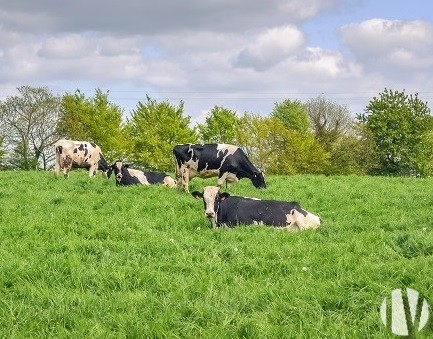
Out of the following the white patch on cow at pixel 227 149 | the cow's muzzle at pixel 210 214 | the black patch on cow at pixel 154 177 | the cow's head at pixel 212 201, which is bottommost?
the black patch on cow at pixel 154 177

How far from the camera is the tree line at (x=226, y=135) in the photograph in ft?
166

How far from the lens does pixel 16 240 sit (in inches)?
364

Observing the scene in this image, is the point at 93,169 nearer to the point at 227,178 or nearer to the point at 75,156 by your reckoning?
the point at 75,156

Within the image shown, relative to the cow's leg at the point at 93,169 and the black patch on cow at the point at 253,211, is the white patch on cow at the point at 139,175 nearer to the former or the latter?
the cow's leg at the point at 93,169

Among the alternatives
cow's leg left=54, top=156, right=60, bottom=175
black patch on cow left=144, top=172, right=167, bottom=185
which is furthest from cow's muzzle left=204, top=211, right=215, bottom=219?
cow's leg left=54, top=156, right=60, bottom=175

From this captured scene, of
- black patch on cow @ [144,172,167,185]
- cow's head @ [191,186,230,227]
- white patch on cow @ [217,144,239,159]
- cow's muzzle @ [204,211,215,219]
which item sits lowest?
black patch on cow @ [144,172,167,185]

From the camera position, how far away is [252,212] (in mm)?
11133

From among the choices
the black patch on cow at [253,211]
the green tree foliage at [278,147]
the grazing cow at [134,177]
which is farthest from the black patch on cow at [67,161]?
the green tree foliage at [278,147]

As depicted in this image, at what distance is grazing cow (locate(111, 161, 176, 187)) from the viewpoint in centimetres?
2059

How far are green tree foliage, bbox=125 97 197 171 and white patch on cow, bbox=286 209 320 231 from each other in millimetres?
43309

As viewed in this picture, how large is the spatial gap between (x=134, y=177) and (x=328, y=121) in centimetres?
4782

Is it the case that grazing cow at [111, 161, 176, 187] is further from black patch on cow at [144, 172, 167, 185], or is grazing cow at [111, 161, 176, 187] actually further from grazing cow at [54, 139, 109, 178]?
grazing cow at [54, 139, 109, 178]
